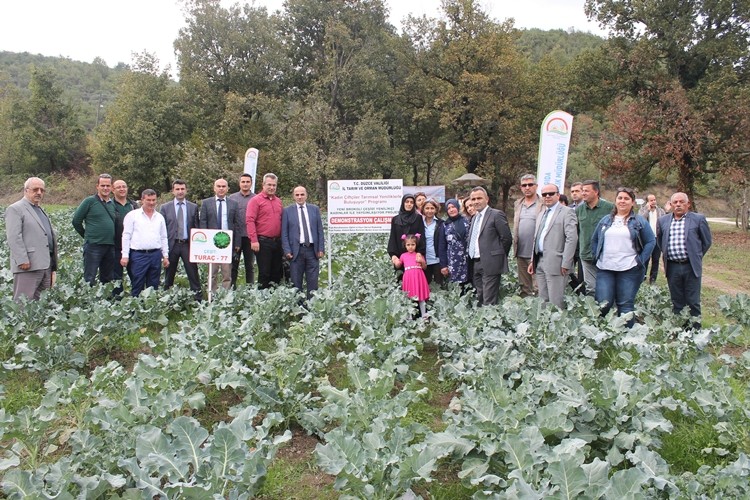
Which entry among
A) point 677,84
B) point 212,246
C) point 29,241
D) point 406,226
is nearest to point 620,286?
point 406,226

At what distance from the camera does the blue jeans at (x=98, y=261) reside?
7.00 meters

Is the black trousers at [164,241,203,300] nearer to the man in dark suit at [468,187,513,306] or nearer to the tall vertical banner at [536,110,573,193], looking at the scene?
the man in dark suit at [468,187,513,306]

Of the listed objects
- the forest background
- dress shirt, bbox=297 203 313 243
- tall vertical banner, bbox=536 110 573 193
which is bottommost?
dress shirt, bbox=297 203 313 243

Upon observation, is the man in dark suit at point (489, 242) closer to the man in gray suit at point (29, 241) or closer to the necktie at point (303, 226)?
the necktie at point (303, 226)

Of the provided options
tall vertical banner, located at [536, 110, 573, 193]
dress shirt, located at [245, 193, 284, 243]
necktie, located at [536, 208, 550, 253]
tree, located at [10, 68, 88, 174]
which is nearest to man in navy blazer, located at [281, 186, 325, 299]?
dress shirt, located at [245, 193, 284, 243]

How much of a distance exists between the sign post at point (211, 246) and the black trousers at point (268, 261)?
1.46 ft

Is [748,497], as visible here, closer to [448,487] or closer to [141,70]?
[448,487]

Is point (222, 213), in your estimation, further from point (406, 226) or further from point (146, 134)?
point (146, 134)

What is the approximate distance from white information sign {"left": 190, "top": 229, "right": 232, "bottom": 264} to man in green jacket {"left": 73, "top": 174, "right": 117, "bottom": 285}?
3.70ft

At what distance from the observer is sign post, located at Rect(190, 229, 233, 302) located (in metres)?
6.97

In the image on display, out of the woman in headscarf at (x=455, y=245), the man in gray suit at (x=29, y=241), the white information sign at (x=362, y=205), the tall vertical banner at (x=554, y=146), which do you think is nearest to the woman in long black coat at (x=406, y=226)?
the woman in headscarf at (x=455, y=245)

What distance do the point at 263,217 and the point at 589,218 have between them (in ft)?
14.2

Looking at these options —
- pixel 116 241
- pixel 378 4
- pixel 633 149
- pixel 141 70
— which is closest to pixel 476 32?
pixel 378 4

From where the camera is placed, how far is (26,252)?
5773 millimetres
